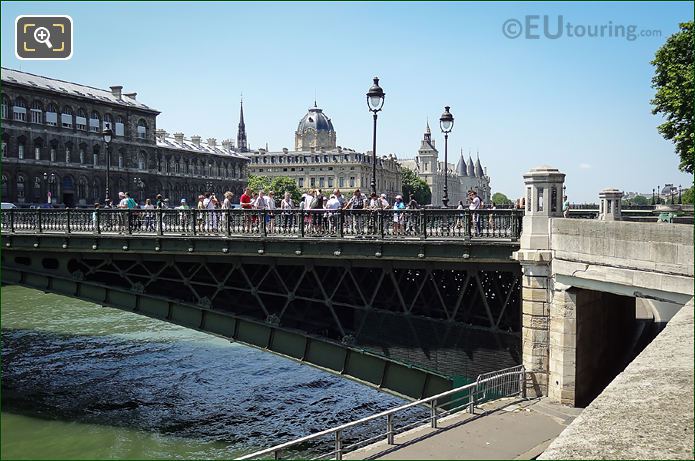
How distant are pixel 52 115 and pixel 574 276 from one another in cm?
7876

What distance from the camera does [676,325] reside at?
35.3ft

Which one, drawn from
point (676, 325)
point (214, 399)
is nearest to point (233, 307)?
point (214, 399)

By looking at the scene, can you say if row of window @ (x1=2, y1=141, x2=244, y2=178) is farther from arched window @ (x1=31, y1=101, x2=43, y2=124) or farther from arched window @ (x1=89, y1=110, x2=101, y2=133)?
arched window @ (x1=31, y1=101, x2=43, y2=124)

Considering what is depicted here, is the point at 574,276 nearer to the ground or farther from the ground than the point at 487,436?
farther from the ground

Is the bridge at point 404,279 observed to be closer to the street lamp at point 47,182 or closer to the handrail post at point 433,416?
the handrail post at point 433,416

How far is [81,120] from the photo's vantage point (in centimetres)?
8650

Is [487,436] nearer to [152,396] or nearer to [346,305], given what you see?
[346,305]

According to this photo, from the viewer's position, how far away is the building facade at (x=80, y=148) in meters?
77.1

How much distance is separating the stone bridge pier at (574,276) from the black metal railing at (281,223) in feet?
3.57

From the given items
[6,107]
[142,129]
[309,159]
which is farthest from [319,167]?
[6,107]

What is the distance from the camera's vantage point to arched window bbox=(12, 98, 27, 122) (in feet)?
252

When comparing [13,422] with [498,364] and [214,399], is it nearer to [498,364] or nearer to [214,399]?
[214,399]

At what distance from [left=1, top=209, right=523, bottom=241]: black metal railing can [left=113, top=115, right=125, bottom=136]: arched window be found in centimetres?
7401

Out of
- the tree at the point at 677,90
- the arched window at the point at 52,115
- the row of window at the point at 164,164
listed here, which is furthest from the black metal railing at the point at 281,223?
the arched window at the point at 52,115
